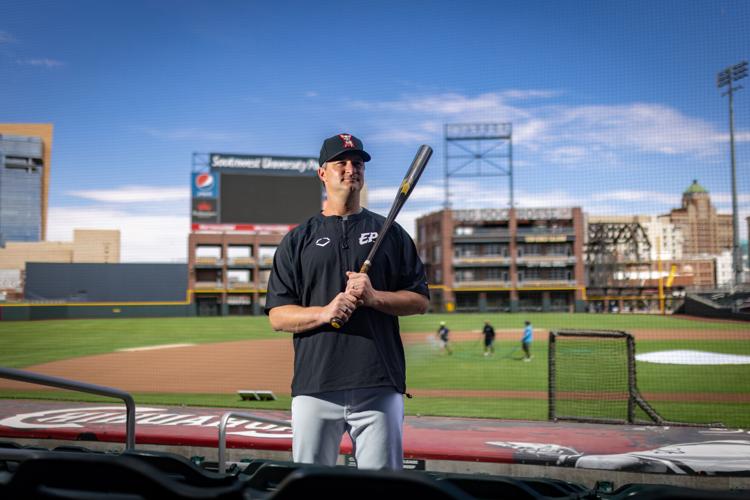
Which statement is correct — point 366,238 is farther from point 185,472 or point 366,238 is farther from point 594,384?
point 594,384

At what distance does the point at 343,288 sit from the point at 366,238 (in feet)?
0.65

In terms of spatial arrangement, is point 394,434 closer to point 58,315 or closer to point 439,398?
point 439,398

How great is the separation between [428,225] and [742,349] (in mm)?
36721

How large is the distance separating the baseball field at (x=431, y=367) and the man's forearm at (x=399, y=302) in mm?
6527

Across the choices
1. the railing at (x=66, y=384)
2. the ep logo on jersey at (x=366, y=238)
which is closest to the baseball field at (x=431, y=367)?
the railing at (x=66, y=384)

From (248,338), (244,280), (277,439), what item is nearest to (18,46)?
(277,439)

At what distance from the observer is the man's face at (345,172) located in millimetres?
2246

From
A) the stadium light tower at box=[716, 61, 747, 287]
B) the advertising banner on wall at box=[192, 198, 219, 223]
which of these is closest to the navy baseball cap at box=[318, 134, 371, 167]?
the stadium light tower at box=[716, 61, 747, 287]

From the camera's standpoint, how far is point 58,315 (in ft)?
111

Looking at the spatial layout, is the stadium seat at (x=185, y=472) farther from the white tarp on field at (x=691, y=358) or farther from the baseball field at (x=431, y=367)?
the white tarp on field at (x=691, y=358)

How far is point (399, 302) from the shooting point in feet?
6.96

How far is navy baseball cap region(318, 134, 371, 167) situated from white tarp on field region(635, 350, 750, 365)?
622 inches

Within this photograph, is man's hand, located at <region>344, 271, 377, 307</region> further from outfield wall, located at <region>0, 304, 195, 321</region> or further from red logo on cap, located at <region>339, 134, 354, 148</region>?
outfield wall, located at <region>0, 304, 195, 321</region>

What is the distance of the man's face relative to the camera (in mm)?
2246
